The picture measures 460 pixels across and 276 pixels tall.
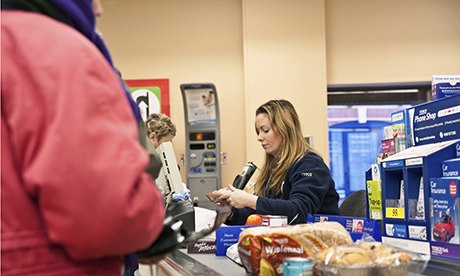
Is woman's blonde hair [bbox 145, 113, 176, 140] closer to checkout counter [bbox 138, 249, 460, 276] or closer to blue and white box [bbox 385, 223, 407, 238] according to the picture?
checkout counter [bbox 138, 249, 460, 276]

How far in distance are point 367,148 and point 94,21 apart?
23.5 feet

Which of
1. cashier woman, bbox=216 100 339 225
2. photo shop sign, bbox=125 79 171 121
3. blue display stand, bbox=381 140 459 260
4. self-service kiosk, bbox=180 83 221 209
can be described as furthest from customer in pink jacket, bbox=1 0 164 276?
photo shop sign, bbox=125 79 171 121

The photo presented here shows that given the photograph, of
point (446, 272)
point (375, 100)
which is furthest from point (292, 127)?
point (375, 100)

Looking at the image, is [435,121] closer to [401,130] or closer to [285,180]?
[401,130]

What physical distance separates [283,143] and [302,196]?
1.42 feet

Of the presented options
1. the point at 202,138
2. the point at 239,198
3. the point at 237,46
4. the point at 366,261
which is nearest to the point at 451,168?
the point at 366,261

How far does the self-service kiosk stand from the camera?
617 centimetres

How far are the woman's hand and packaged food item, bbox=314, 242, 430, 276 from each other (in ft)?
4.20

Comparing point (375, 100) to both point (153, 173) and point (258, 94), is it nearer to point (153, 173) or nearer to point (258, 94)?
point (258, 94)

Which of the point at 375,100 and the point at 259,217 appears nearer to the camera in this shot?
the point at 259,217

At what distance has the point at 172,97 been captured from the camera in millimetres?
6668

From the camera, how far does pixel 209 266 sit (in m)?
1.73

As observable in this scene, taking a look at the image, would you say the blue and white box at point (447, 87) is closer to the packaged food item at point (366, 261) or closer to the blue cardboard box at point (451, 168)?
the blue cardboard box at point (451, 168)

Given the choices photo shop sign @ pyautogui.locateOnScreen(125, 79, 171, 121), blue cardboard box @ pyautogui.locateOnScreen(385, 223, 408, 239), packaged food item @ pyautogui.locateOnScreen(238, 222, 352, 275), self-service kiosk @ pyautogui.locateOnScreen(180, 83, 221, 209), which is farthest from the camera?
photo shop sign @ pyautogui.locateOnScreen(125, 79, 171, 121)
